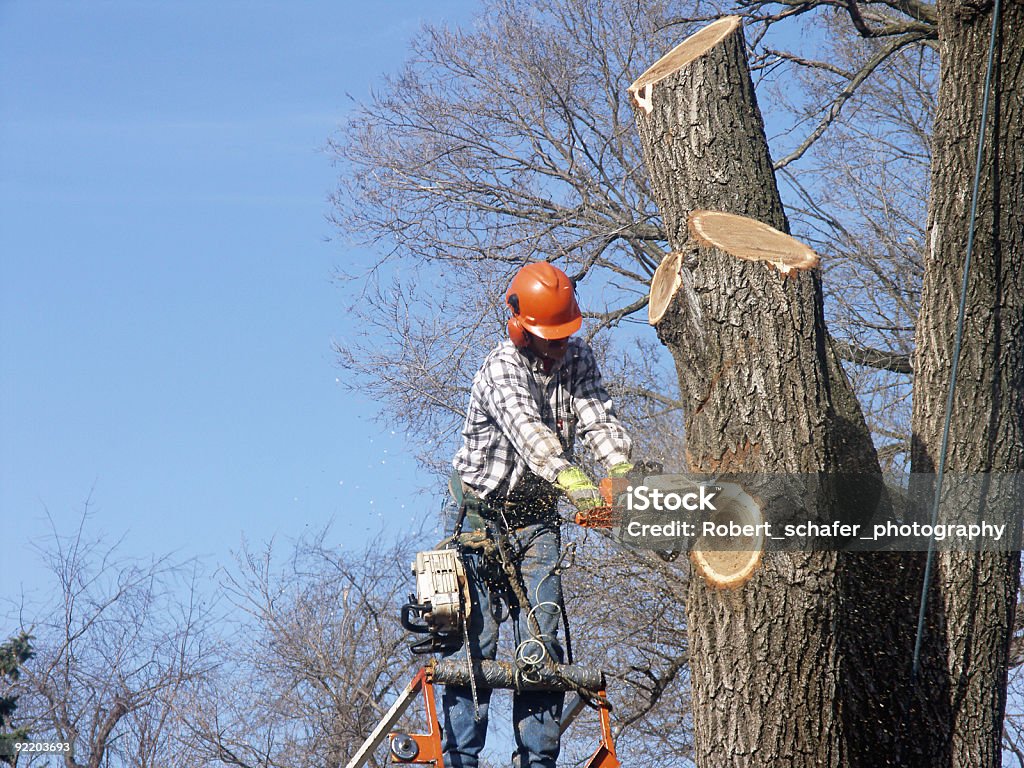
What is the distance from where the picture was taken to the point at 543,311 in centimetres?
531

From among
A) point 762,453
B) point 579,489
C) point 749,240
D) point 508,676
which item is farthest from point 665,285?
point 508,676

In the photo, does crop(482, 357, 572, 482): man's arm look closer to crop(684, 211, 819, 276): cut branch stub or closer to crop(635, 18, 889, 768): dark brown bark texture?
crop(635, 18, 889, 768): dark brown bark texture

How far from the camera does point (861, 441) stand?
451 centimetres

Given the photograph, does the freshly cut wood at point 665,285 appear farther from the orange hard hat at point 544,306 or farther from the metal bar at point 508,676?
the metal bar at point 508,676

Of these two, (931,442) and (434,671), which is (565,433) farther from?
(931,442)

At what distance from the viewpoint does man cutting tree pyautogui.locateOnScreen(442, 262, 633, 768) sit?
5.11 meters

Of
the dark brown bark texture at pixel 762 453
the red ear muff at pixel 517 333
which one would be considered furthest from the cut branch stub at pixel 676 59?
the red ear muff at pixel 517 333

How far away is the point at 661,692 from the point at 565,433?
7.17 meters

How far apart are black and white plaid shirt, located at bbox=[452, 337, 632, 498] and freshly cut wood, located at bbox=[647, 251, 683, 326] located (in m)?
1.04

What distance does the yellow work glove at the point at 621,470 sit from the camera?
489cm

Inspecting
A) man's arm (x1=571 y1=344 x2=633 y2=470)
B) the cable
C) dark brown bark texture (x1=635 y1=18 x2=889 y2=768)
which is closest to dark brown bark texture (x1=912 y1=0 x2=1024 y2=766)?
the cable

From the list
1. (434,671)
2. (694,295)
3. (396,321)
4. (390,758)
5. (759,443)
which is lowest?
(390,758)

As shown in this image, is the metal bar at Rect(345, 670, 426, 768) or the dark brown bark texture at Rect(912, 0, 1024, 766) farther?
the metal bar at Rect(345, 670, 426, 768)

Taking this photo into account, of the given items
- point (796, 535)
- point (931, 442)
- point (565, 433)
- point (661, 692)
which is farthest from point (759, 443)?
point (661, 692)
